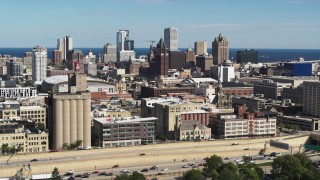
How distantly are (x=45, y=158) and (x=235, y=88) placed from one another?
158 feet

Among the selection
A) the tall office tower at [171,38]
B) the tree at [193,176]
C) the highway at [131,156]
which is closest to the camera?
the tree at [193,176]

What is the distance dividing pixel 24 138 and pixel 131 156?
355 inches

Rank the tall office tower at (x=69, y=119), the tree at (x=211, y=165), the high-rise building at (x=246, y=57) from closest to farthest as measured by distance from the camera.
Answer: the tree at (x=211, y=165), the tall office tower at (x=69, y=119), the high-rise building at (x=246, y=57)

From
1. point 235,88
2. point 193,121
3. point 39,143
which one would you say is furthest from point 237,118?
point 235,88

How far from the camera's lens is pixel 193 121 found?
49.9 m

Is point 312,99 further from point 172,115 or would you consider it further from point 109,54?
point 109,54

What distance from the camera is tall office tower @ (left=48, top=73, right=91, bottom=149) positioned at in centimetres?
4347

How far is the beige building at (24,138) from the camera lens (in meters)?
43.0

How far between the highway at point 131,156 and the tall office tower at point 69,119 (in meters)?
2.99

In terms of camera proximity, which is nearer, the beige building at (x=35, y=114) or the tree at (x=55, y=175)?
the tree at (x=55, y=175)

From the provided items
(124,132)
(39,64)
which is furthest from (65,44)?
(124,132)

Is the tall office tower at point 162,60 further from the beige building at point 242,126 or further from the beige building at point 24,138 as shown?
the beige building at point 24,138

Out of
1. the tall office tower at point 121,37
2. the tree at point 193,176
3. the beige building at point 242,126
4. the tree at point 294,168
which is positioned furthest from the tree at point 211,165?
the tall office tower at point 121,37

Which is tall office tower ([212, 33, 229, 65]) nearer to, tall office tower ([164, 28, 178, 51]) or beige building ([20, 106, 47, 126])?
tall office tower ([164, 28, 178, 51])
